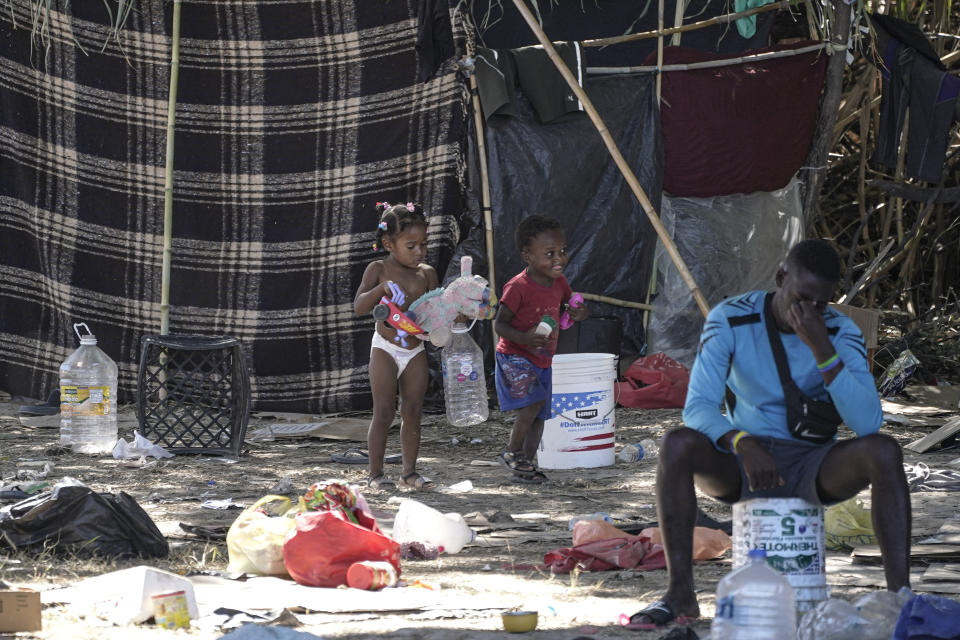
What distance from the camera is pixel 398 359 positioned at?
5.88 m

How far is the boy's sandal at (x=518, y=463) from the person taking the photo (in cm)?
601

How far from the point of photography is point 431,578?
396cm

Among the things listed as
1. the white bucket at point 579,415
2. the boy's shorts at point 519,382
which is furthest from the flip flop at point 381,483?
the white bucket at point 579,415

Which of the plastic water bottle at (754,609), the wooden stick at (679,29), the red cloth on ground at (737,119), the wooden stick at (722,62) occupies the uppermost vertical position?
the wooden stick at (679,29)

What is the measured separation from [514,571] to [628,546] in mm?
385

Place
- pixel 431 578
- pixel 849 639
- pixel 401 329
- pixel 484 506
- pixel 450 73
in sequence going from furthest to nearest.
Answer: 1. pixel 450 73
2. pixel 401 329
3. pixel 484 506
4. pixel 431 578
5. pixel 849 639

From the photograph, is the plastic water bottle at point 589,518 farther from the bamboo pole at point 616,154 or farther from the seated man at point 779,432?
the bamboo pole at point 616,154

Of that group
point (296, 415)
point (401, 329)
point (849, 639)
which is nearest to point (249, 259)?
point (296, 415)

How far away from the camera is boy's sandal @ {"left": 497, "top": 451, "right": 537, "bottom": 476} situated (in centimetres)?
601

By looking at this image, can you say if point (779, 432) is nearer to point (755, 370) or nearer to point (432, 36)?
point (755, 370)

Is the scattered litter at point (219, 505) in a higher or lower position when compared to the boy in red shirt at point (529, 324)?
lower

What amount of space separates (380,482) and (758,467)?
2942 mm

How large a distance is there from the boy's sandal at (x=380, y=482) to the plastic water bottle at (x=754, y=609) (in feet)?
10.2

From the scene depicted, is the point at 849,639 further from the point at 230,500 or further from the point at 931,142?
the point at 931,142
